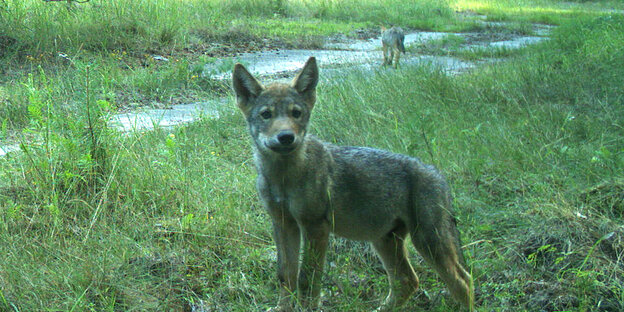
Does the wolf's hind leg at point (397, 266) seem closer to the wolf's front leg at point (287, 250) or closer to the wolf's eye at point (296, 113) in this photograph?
the wolf's front leg at point (287, 250)

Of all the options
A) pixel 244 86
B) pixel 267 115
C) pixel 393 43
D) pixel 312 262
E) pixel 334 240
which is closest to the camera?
pixel 312 262

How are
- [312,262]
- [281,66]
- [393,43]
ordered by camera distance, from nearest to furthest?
[312,262] < [281,66] < [393,43]

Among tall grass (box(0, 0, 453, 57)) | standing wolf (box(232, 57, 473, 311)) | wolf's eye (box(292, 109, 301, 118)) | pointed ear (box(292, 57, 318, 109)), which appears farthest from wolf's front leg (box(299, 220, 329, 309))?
tall grass (box(0, 0, 453, 57))

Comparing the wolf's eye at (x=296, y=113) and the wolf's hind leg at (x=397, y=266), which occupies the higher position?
the wolf's eye at (x=296, y=113)

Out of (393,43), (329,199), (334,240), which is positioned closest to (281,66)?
(393,43)

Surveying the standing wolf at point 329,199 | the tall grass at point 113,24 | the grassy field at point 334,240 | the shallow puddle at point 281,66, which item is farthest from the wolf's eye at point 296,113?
the tall grass at point 113,24

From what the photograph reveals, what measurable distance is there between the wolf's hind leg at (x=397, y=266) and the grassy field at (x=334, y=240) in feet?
0.38

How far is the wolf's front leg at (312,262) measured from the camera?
3.73 m

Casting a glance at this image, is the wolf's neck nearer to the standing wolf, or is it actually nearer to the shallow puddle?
the standing wolf

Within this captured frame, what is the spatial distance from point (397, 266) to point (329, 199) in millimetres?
673

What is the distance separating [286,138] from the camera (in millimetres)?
3771

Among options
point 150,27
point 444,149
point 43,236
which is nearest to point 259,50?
point 150,27

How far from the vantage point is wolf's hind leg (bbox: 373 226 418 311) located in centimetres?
394

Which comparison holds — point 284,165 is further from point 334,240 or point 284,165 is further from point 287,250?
point 334,240
